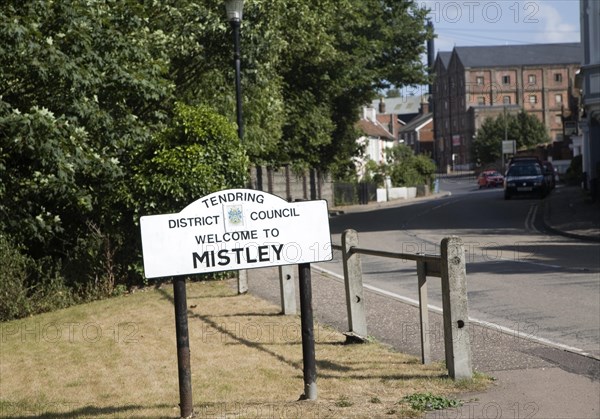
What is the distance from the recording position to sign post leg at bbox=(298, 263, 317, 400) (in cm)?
671

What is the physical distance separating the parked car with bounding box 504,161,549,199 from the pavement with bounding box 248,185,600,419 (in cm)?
3096

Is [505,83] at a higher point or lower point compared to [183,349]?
higher

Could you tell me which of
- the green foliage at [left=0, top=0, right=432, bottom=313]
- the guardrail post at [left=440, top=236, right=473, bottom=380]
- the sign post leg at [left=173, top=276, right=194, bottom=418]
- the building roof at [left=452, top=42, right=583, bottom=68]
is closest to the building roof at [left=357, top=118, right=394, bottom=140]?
the building roof at [left=452, top=42, right=583, bottom=68]

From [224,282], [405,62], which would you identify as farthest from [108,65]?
[405,62]

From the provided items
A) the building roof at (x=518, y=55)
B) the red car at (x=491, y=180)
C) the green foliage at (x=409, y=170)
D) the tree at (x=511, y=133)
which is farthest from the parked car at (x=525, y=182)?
the building roof at (x=518, y=55)

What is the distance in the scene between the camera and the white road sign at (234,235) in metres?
6.37

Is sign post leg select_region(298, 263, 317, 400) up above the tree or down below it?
below

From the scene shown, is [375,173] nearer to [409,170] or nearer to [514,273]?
[409,170]

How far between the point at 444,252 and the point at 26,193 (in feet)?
31.5

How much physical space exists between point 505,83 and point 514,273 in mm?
101074

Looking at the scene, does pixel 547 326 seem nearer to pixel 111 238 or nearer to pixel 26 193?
pixel 111 238

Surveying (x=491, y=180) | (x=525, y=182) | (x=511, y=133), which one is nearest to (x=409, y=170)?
(x=491, y=180)

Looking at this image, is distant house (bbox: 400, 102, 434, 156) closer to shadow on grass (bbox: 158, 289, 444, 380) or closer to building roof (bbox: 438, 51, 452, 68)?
building roof (bbox: 438, 51, 452, 68)

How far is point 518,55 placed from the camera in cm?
11138
